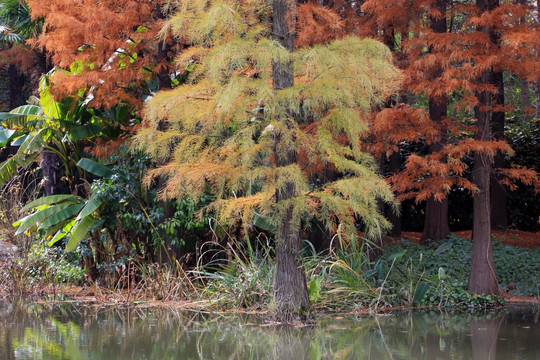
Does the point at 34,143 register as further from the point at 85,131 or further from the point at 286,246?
the point at 286,246

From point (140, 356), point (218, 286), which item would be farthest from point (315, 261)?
point (140, 356)

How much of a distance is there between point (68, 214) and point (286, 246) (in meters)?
5.31

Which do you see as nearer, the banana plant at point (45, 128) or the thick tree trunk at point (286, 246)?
the thick tree trunk at point (286, 246)

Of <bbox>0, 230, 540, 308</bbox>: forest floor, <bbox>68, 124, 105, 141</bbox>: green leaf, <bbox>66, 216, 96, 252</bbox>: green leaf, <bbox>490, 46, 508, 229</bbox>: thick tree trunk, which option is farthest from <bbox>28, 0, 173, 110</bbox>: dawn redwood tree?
<bbox>490, 46, 508, 229</bbox>: thick tree trunk

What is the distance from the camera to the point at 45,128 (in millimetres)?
12695

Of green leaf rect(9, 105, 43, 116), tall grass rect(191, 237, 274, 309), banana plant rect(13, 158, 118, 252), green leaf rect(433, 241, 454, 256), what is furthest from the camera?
green leaf rect(9, 105, 43, 116)

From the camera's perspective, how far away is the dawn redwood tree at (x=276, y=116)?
775 cm

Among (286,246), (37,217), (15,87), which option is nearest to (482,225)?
(286,246)

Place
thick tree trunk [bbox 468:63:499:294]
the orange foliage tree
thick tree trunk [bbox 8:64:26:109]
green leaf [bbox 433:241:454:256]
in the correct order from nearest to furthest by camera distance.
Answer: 1. the orange foliage tree
2. thick tree trunk [bbox 468:63:499:294]
3. green leaf [bbox 433:241:454:256]
4. thick tree trunk [bbox 8:64:26:109]

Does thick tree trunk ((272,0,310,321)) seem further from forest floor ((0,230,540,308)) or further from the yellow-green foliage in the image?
forest floor ((0,230,540,308))

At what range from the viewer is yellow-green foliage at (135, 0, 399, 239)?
305 inches

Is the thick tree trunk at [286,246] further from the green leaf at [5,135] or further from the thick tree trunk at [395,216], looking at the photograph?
the green leaf at [5,135]

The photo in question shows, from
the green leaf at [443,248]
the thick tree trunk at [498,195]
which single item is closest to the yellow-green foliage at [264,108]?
the green leaf at [443,248]

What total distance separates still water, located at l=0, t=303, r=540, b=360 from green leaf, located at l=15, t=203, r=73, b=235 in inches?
86.0
